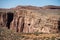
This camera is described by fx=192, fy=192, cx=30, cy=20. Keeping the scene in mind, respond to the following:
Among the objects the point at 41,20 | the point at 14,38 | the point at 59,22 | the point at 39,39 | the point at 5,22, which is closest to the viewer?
the point at 14,38

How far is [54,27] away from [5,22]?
1220 inches

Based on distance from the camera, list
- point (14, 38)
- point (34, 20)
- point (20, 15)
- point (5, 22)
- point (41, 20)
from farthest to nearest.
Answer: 1. point (5, 22)
2. point (20, 15)
3. point (34, 20)
4. point (41, 20)
5. point (14, 38)

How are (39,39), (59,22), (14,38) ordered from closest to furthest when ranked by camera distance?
(14,38), (39,39), (59,22)

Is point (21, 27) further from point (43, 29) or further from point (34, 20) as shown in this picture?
point (43, 29)

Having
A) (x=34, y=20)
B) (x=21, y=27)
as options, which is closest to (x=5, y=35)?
(x=34, y=20)

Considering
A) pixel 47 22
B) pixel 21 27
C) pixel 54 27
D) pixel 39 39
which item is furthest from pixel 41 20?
pixel 39 39

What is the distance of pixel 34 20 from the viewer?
3328 cm

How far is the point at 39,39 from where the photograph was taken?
10.7 m

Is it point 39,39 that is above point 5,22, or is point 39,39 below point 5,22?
above

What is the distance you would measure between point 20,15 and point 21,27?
9.20 ft

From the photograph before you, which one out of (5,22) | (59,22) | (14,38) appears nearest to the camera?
(14,38)

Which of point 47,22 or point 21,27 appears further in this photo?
point 21,27

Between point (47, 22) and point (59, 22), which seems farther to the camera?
point (47, 22)

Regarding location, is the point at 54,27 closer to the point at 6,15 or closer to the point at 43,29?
the point at 43,29
